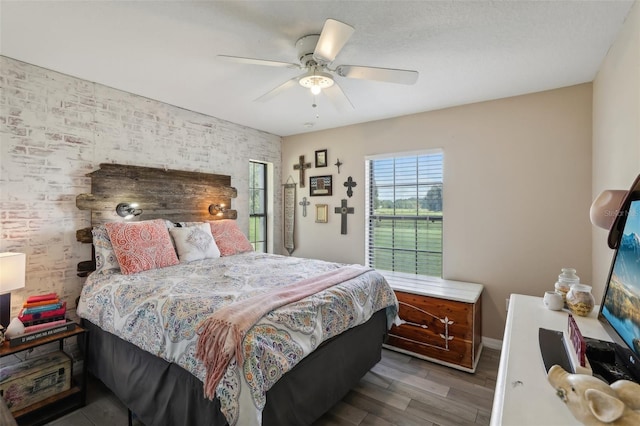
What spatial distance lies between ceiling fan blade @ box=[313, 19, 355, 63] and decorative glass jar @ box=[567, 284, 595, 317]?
183 centimetres

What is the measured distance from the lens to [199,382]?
1548 mm

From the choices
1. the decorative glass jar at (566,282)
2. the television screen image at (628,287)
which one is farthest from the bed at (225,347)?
the television screen image at (628,287)

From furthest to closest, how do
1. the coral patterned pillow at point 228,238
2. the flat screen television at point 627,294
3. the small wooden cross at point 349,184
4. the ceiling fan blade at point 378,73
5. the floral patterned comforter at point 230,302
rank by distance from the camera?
the small wooden cross at point 349,184
the coral patterned pillow at point 228,238
the ceiling fan blade at point 378,73
the floral patterned comforter at point 230,302
the flat screen television at point 627,294

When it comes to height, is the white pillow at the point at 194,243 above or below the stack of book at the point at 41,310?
above

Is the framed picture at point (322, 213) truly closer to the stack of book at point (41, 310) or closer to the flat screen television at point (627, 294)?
the stack of book at point (41, 310)

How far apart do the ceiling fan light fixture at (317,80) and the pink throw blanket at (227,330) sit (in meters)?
1.49

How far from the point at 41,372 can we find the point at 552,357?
9.99ft

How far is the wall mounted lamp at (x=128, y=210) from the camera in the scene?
286 centimetres

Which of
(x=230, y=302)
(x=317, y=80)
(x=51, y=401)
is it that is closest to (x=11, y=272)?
(x=51, y=401)

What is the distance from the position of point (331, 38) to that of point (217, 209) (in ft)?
8.87

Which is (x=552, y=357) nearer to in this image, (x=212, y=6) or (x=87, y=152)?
(x=212, y=6)

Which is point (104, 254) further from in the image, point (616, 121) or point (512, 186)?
point (616, 121)

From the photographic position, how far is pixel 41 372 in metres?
2.06

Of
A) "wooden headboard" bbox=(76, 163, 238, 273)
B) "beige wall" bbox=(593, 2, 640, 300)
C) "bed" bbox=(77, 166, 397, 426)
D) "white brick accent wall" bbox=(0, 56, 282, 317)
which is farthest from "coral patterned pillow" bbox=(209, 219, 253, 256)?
"beige wall" bbox=(593, 2, 640, 300)
